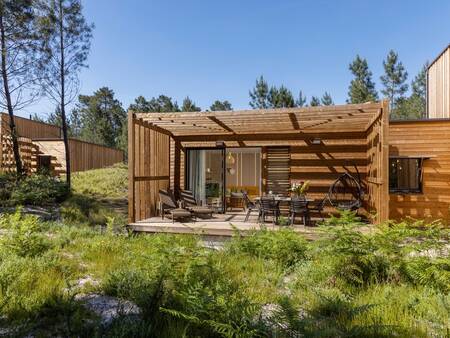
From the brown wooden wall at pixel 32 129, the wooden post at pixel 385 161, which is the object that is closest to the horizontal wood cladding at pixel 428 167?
the wooden post at pixel 385 161

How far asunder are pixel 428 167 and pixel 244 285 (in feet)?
21.1

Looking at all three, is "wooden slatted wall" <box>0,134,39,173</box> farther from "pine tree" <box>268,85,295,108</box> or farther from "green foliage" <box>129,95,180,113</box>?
"pine tree" <box>268,85,295,108</box>

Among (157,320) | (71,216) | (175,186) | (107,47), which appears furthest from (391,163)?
(107,47)

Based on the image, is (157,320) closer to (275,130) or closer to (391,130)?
(275,130)

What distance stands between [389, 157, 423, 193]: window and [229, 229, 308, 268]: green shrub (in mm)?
4546

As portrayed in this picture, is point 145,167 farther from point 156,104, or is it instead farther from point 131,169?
A: point 156,104

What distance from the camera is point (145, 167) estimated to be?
6875 mm

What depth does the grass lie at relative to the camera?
2172 millimetres

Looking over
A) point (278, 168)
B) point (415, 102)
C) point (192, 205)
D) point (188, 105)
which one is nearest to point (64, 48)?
point (192, 205)

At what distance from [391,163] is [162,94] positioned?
24.0 m

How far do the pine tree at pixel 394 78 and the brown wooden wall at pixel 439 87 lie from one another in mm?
12858

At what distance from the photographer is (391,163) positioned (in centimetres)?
758

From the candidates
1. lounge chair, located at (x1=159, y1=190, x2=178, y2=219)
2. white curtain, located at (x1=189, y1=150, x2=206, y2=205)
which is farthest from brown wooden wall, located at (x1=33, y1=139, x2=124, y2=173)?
lounge chair, located at (x1=159, y1=190, x2=178, y2=219)

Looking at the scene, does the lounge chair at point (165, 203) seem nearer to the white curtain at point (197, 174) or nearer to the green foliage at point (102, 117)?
the white curtain at point (197, 174)
